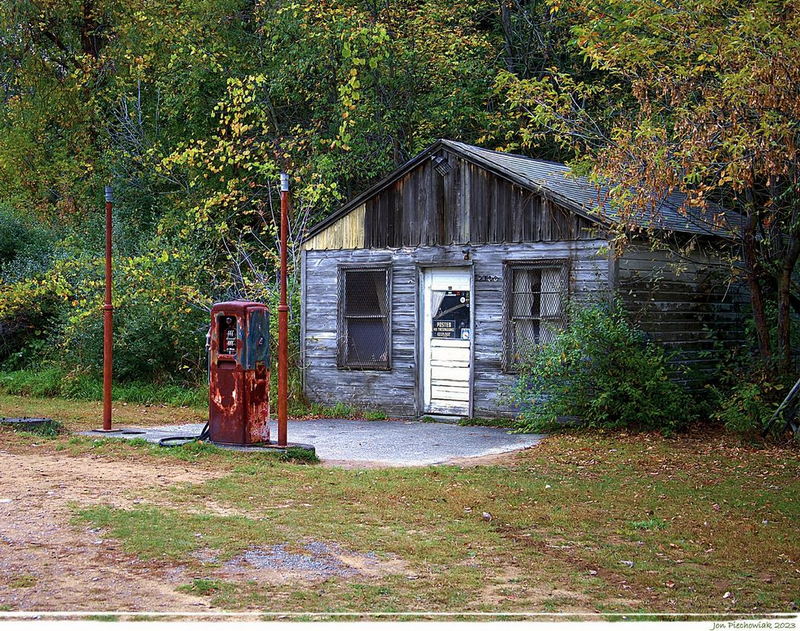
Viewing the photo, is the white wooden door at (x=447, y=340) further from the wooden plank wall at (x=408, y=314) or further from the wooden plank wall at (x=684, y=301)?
the wooden plank wall at (x=684, y=301)

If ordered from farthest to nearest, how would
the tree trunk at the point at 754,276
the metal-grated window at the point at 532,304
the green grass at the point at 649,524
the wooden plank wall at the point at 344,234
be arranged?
the wooden plank wall at the point at 344,234 < the metal-grated window at the point at 532,304 < the tree trunk at the point at 754,276 < the green grass at the point at 649,524

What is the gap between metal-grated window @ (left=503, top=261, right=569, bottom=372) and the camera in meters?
15.1

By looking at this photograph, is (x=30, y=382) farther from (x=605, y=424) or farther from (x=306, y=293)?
(x=605, y=424)

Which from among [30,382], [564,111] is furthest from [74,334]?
[564,111]

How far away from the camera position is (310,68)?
23141mm

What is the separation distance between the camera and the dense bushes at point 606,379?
1389 centimetres

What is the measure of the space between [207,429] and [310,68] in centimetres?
1298

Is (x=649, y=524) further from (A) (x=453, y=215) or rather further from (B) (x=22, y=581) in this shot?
(A) (x=453, y=215)

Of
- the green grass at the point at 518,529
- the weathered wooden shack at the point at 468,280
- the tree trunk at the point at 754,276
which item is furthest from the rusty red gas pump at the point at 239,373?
the tree trunk at the point at 754,276

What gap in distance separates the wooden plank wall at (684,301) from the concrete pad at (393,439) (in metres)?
2.53

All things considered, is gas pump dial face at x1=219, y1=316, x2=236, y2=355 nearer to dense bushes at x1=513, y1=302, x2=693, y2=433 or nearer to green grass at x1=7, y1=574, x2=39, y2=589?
dense bushes at x1=513, y1=302, x2=693, y2=433

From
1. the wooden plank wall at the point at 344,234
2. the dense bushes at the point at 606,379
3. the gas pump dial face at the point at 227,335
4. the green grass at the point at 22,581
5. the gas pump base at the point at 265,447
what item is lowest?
the green grass at the point at 22,581

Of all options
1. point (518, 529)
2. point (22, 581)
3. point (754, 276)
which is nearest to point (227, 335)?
point (518, 529)

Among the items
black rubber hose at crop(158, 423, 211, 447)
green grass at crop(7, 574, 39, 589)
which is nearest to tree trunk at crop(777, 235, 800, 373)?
black rubber hose at crop(158, 423, 211, 447)
